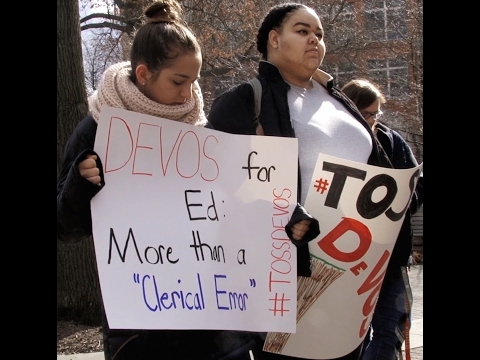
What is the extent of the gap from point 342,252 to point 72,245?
4.41 metres

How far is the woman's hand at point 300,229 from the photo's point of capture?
2.60 metres

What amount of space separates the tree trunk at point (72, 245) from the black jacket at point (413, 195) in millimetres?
3618

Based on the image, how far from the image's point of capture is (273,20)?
3086 millimetres

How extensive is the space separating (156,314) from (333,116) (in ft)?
3.40

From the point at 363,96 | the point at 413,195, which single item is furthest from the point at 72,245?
the point at 413,195

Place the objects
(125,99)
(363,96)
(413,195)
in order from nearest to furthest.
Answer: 1. (125,99)
2. (413,195)
3. (363,96)

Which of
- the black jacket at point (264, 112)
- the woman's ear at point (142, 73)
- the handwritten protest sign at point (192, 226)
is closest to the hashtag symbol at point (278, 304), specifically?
the handwritten protest sign at point (192, 226)

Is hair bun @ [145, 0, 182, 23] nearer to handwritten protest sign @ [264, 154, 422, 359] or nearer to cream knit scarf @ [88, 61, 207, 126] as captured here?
cream knit scarf @ [88, 61, 207, 126]

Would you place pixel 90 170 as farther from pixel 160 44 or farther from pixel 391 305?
pixel 391 305

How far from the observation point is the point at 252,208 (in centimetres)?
264

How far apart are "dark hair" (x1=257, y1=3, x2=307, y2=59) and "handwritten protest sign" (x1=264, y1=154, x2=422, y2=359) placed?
2.11ft

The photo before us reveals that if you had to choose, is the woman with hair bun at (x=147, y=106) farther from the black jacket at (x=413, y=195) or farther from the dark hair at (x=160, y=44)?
the black jacket at (x=413, y=195)
